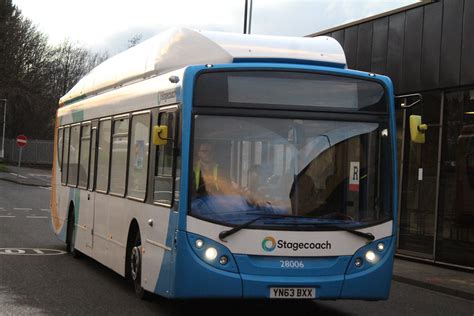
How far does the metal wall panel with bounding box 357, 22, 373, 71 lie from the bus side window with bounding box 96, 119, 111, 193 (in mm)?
6905

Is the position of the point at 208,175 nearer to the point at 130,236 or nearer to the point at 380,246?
the point at 380,246

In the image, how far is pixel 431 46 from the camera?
13.4 metres

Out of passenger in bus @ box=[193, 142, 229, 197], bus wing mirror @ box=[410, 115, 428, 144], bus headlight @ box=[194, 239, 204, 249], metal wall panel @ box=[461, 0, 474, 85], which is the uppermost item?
metal wall panel @ box=[461, 0, 474, 85]

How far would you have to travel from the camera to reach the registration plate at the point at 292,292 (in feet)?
22.2

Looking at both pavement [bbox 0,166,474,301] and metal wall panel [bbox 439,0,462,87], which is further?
metal wall panel [bbox 439,0,462,87]

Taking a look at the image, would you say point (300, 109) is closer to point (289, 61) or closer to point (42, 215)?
point (289, 61)

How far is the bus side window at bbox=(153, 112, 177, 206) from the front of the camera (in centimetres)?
715

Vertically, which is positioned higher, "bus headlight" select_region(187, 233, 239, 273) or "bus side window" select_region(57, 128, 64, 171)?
"bus side window" select_region(57, 128, 64, 171)

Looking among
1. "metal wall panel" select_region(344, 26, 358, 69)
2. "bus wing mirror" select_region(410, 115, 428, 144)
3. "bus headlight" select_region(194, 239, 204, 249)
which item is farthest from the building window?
"metal wall panel" select_region(344, 26, 358, 69)

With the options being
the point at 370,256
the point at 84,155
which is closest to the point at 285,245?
the point at 370,256

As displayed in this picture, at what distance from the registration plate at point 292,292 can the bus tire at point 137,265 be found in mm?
2004

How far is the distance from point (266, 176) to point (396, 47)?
8.24 metres

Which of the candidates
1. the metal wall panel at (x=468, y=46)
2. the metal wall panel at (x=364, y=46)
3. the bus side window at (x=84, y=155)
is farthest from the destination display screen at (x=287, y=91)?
the metal wall panel at (x=364, y=46)

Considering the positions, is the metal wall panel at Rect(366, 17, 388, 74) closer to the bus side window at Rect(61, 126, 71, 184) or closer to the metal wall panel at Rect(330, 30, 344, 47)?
the metal wall panel at Rect(330, 30, 344, 47)
